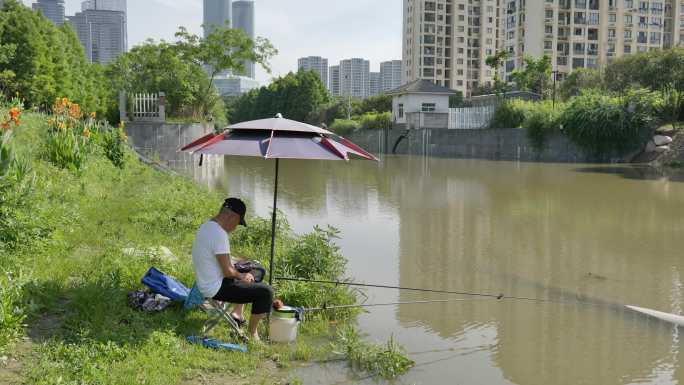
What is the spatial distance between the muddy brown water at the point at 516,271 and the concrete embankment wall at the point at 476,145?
585 inches

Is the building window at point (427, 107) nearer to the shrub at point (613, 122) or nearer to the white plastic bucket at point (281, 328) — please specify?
the shrub at point (613, 122)

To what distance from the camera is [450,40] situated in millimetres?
102312

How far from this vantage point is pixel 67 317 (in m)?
4.42

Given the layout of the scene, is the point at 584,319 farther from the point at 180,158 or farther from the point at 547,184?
the point at 180,158

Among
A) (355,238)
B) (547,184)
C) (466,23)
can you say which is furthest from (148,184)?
(466,23)

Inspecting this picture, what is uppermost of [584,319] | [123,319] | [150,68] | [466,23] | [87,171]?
[466,23]

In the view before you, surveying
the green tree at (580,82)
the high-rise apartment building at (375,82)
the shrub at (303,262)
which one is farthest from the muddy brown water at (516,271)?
the high-rise apartment building at (375,82)

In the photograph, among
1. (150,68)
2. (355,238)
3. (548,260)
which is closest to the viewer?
(548,260)

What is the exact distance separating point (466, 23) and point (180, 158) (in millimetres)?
83783

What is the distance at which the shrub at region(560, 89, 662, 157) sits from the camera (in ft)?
101

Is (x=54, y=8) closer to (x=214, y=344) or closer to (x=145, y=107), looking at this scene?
(x=145, y=107)

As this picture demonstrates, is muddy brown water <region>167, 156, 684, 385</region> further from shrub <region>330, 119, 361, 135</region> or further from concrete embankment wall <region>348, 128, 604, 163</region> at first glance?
shrub <region>330, 119, 361, 135</region>

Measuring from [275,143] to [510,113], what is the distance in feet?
117

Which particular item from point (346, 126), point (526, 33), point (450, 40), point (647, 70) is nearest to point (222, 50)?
point (346, 126)
